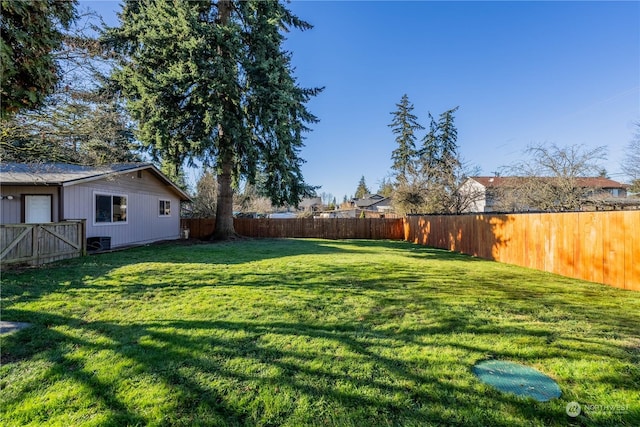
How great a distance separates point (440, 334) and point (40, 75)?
477 centimetres

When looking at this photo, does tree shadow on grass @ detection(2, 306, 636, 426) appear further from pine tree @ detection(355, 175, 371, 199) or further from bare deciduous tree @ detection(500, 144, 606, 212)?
pine tree @ detection(355, 175, 371, 199)

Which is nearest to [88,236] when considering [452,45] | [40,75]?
[40,75]

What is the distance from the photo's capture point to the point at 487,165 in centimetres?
1686

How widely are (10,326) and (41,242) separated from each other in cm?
542

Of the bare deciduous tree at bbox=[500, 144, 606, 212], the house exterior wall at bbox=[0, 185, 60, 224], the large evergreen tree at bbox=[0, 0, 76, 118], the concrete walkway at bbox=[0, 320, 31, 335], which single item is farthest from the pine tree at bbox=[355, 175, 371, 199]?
the large evergreen tree at bbox=[0, 0, 76, 118]

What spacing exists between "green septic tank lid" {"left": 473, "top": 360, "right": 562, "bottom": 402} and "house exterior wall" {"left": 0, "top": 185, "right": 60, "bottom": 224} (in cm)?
1245

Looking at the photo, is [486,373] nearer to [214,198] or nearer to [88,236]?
[88,236]

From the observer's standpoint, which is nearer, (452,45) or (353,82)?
(452,45)

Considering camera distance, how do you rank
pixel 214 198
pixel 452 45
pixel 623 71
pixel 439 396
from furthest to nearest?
1. pixel 214 198
2. pixel 452 45
3. pixel 623 71
4. pixel 439 396

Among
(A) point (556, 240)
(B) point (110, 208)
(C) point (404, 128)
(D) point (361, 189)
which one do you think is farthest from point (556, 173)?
(D) point (361, 189)

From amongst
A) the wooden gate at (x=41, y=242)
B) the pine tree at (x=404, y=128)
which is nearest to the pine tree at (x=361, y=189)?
the pine tree at (x=404, y=128)

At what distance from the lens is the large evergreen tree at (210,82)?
1236 centimetres

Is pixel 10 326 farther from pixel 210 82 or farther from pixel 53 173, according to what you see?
pixel 210 82

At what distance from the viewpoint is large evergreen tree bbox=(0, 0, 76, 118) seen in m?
2.35
